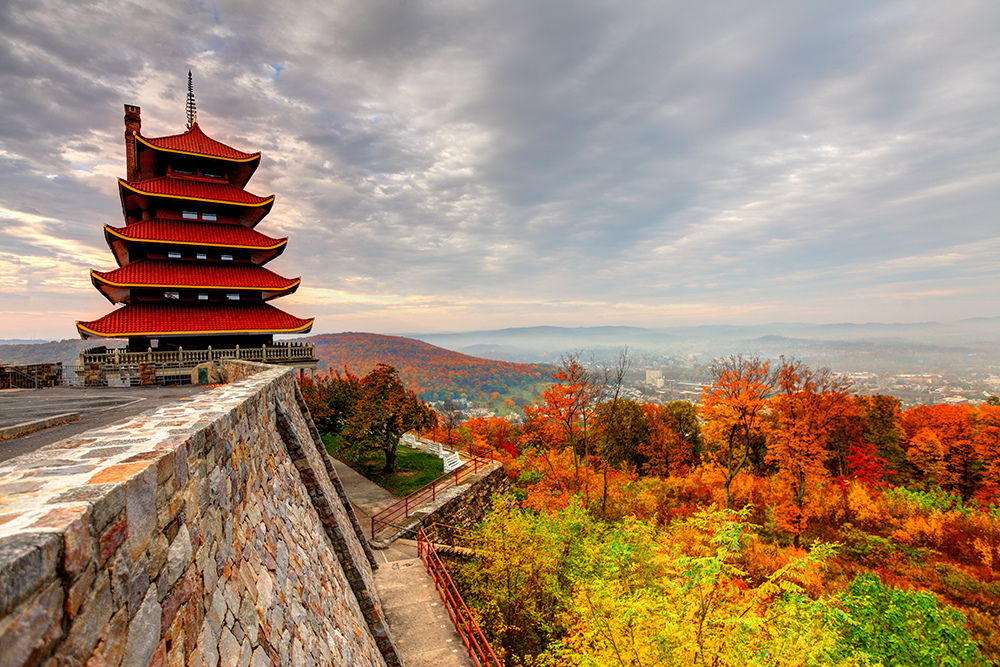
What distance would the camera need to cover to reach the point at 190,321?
1966cm

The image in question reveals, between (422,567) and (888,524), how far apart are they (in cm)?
2404

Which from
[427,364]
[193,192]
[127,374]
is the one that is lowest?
[427,364]

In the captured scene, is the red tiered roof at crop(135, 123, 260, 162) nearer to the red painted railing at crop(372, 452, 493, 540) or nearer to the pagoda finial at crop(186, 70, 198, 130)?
the pagoda finial at crop(186, 70, 198, 130)

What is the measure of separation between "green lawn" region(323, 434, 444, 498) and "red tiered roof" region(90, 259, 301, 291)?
996 cm

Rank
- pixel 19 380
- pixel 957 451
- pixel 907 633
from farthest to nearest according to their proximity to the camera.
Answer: pixel 957 451
pixel 19 380
pixel 907 633

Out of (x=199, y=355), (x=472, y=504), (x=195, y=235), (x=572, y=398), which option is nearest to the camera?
(x=472, y=504)

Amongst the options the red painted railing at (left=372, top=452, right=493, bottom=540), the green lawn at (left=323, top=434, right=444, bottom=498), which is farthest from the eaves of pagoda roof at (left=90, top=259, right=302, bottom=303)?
the red painted railing at (left=372, top=452, right=493, bottom=540)

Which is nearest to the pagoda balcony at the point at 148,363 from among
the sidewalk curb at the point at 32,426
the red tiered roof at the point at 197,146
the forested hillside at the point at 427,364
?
the sidewalk curb at the point at 32,426

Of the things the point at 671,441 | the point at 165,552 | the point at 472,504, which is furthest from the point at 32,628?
the point at 671,441

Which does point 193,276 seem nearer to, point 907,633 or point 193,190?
point 193,190

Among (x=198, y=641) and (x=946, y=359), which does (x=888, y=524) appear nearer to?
(x=198, y=641)

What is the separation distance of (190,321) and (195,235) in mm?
4611

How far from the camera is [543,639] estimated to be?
1176 centimetres

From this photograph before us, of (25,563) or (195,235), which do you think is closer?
(25,563)
